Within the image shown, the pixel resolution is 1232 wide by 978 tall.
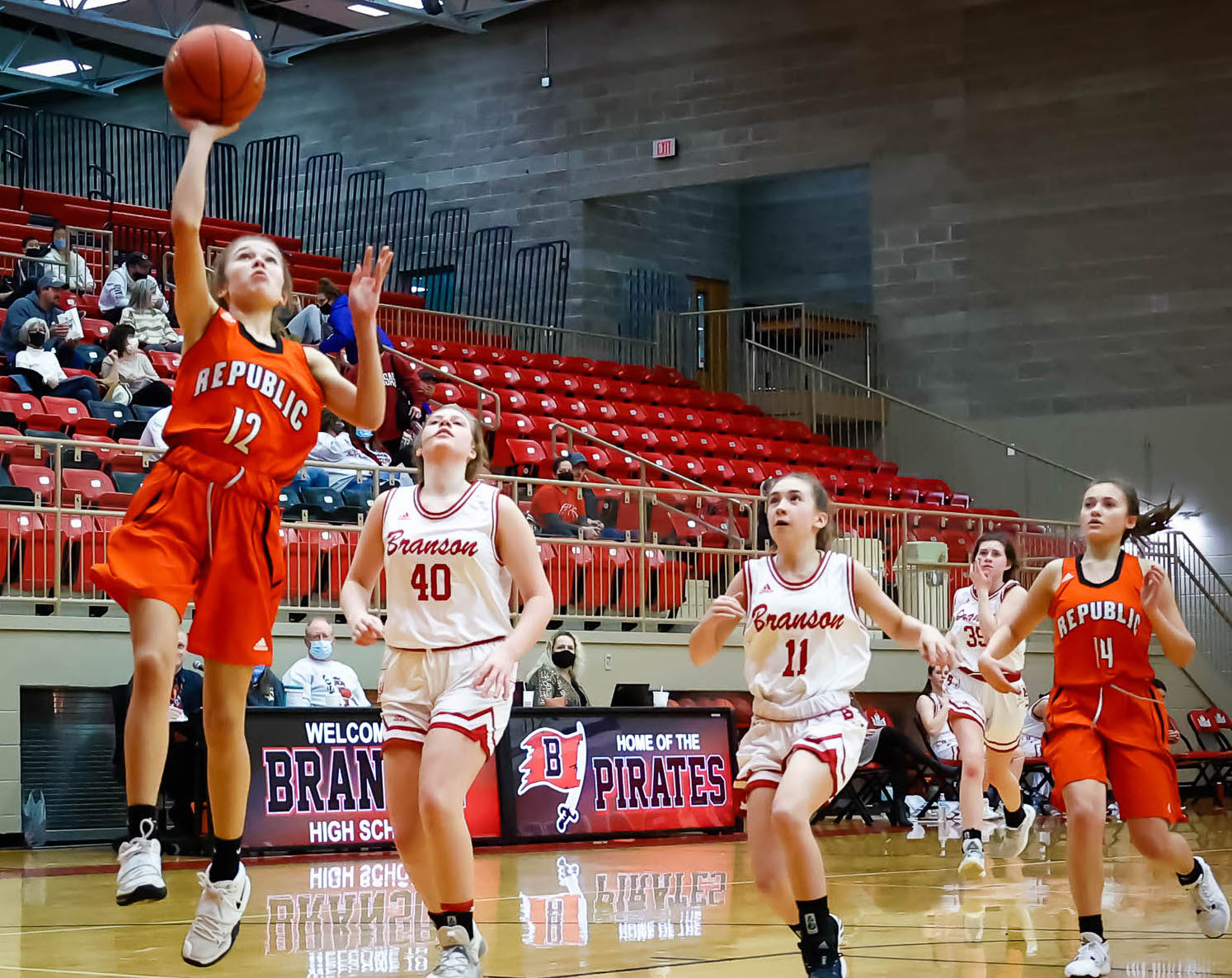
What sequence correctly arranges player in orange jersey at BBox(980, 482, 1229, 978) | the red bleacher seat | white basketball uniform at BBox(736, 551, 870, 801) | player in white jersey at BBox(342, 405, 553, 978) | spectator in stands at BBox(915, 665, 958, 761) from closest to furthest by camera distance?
player in white jersey at BBox(342, 405, 553, 978)
white basketball uniform at BBox(736, 551, 870, 801)
player in orange jersey at BBox(980, 482, 1229, 978)
the red bleacher seat
spectator in stands at BBox(915, 665, 958, 761)

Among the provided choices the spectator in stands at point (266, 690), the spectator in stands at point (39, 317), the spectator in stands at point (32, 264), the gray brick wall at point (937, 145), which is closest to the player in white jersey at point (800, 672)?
the spectator in stands at point (266, 690)

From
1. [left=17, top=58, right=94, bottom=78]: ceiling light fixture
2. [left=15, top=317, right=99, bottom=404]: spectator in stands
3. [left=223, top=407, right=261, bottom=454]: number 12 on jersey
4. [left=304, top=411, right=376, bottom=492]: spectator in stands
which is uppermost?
[left=17, top=58, right=94, bottom=78]: ceiling light fixture

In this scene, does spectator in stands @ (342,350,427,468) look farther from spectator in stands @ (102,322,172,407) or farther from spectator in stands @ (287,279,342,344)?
spectator in stands @ (102,322,172,407)

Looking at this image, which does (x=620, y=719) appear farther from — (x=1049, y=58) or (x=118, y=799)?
(x=1049, y=58)

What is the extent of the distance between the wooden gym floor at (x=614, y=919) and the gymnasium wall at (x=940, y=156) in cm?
1153

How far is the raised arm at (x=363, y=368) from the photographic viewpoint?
508cm

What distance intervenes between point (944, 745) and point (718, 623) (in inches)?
385

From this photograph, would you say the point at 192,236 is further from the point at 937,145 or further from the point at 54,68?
the point at 54,68

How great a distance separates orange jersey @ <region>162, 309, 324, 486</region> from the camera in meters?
5.02

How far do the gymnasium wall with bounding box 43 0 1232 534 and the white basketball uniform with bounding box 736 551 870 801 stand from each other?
1635 cm

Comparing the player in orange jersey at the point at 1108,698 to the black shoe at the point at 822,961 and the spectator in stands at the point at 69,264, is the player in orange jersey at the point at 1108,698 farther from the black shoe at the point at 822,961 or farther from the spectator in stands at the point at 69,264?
the spectator in stands at the point at 69,264

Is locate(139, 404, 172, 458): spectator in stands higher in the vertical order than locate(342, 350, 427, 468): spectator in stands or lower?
lower

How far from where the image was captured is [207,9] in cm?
2338

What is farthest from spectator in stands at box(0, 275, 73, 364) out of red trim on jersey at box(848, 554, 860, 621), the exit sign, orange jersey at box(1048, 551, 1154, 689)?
the exit sign
